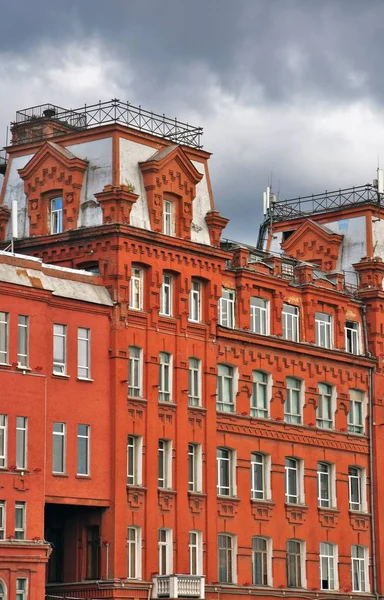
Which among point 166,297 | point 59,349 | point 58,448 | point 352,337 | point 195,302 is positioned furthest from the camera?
point 352,337

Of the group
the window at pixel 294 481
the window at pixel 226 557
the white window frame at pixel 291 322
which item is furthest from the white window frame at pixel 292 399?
the window at pixel 226 557

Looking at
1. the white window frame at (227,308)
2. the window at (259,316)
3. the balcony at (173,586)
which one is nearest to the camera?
the balcony at (173,586)

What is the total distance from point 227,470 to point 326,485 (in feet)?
28.9

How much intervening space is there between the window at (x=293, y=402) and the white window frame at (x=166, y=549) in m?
12.8

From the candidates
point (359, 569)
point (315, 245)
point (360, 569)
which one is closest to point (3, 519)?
point (359, 569)

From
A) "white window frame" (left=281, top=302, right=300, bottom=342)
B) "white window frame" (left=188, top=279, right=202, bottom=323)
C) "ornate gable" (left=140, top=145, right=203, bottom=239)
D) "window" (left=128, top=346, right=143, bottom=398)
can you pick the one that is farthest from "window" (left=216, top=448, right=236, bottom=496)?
"ornate gable" (left=140, top=145, right=203, bottom=239)

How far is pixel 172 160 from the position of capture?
268 ft

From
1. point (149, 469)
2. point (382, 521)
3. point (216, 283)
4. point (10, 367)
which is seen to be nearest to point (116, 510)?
point (149, 469)

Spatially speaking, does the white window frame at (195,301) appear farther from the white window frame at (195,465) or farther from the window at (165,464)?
the window at (165,464)

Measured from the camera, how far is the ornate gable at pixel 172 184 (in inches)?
3162

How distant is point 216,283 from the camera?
83.0 metres

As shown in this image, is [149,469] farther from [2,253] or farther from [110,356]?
[2,253]

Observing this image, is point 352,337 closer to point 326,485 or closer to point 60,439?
point 326,485

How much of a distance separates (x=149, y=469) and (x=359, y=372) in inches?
811
